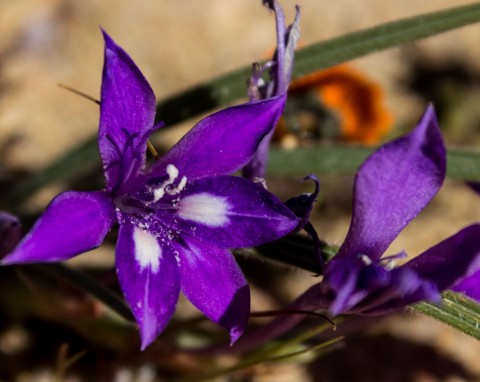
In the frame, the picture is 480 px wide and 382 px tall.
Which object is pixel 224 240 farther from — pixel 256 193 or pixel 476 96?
pixel 476 96

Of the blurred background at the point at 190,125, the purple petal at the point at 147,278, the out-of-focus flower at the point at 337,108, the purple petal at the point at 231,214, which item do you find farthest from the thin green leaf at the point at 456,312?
the out-of-focus flower at the point at 337,108

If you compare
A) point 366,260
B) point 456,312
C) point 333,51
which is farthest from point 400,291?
point 333,51

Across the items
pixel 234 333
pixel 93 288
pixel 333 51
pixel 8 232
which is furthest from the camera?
pixel 333 51

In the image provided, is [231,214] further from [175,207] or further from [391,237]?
[391,237]

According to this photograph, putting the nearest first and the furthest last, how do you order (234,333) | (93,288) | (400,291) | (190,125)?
(400,291) → (234,333) → (93,288) → (190,125)

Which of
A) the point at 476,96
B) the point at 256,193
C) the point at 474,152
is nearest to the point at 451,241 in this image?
the point at 256,193

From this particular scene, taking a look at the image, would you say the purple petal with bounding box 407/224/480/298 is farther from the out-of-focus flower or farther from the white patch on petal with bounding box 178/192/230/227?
the out-of-focus flower
